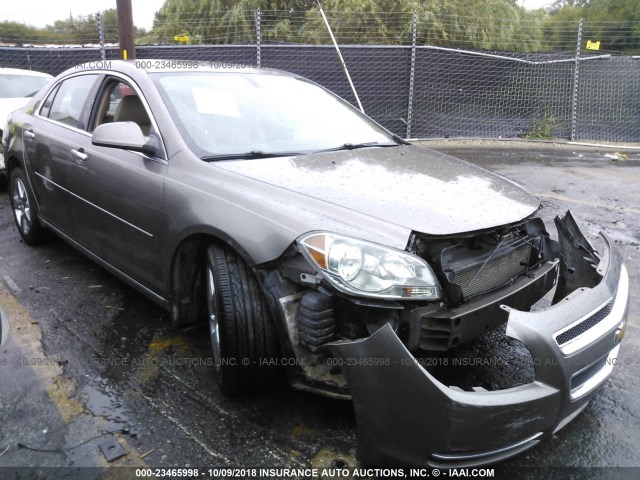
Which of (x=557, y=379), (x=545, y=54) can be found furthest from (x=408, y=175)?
(x=545, y=54)

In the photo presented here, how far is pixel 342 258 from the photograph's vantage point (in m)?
2.04

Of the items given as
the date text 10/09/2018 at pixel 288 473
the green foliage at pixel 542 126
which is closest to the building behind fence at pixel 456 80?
the green foliage at pixel 542 126

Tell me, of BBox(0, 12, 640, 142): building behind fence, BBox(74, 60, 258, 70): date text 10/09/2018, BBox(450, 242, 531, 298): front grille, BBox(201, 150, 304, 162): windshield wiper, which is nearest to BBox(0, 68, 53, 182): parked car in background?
BBox(0, 12, 640, 142): building behind fence

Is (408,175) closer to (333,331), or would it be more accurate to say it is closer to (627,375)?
(333,331)

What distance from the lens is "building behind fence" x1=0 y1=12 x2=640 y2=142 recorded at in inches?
406

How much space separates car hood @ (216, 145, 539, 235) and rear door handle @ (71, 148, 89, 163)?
124 centimetres

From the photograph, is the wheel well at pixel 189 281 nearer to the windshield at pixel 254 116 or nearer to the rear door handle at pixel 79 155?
the windshield at pixel 254 116

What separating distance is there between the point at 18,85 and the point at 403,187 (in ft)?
25.9

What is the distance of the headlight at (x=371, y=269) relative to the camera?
2.02 m

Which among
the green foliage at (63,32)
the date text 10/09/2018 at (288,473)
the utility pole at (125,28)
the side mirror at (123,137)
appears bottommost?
the date text 10/09/2018 at (288,473)

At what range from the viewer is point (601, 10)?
1227 inches

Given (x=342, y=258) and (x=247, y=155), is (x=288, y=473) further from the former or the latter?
(x=247, y=155)

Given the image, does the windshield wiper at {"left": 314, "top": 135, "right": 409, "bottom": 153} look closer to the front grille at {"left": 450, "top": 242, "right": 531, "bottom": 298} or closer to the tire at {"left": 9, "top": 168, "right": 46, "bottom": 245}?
the front grille at {"left": 450, "top": 242, "right": 531, "bottom": 298}

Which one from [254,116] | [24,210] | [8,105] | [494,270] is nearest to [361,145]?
[254,116]
